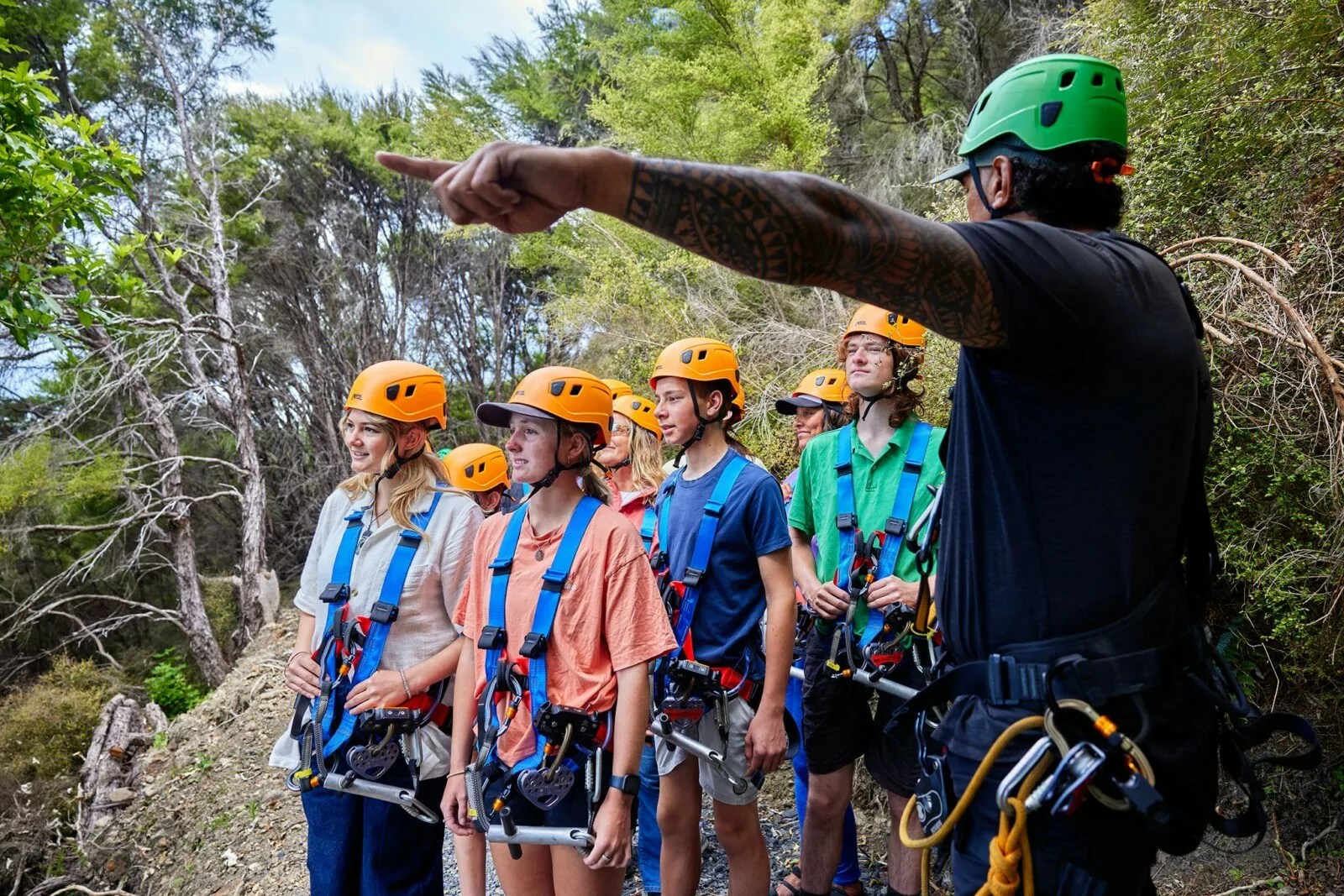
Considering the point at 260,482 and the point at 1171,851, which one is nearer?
the point at 1171,851

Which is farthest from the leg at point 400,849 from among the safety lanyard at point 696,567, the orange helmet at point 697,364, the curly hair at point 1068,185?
the curly hair at point 1068,185

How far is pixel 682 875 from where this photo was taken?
3766 millimetres

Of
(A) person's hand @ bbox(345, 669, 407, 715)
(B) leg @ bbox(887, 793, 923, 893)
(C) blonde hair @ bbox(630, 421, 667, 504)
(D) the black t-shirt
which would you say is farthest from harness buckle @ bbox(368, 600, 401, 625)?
(D) the black t-shirt

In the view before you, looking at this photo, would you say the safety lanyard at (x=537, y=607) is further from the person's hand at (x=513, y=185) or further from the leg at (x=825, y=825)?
the person's hand at (x=513, y=185)

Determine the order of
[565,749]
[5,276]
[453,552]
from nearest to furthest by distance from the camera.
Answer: [565,749], [453,552], [5,276]

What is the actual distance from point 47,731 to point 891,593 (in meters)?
15.1

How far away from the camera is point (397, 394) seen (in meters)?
4.00

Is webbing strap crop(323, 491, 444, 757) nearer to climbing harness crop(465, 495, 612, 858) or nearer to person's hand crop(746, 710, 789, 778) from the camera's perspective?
climbing harness crop(465, 495, 612, 858)

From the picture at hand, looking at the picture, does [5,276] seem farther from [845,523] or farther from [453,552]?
[845,523]

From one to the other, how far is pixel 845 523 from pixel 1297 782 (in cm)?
268

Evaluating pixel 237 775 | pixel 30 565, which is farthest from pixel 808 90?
pixel 30 565

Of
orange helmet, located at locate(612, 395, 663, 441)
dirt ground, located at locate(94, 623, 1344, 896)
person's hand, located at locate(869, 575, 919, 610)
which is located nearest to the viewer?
person's hand, located at locate(869, 575, 919, 610)

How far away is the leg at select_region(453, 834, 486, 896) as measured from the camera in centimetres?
414

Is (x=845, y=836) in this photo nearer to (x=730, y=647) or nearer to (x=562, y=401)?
(x=730, y=647)
